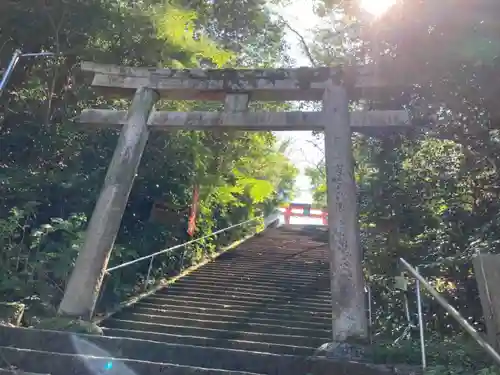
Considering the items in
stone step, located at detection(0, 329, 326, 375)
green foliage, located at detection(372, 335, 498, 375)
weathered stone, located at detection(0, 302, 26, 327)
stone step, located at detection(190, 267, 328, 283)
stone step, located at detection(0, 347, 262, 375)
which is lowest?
stone step, located at detection(0, 347, 262, 375)

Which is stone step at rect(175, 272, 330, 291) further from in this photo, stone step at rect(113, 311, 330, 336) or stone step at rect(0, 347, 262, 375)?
stone step at rect(0, 347, 262, 375)

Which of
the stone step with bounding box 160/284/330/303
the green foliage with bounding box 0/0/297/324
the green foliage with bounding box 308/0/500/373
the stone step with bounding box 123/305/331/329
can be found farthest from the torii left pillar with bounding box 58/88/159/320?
the green foliage with bounding box 308/0/500/373

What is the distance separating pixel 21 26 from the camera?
9172 millimetres

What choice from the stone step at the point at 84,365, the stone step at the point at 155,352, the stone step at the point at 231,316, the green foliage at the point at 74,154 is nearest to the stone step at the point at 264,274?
the green foliage at the point at 74,154

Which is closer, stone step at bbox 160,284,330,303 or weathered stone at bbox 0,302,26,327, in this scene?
weathered stone at bbox 0,302,26,327

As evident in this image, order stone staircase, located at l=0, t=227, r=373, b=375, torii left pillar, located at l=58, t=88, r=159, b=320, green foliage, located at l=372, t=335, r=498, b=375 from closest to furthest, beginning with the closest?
green foliage, located at l=372, t=335, r=498, b=375 < stone staircase, located at l=0, t=227, r=373, b=375 < torii left pillar, located at l=58, t=88, r=159, b=320

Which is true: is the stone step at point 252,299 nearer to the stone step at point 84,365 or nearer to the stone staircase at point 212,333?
the stone staircase at point 212,333

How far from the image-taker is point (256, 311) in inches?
300

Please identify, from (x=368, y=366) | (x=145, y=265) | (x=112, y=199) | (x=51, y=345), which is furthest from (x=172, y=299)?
(x=368, y=366)

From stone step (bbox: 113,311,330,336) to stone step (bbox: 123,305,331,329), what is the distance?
0.09 meters

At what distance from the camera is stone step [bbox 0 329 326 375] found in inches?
188

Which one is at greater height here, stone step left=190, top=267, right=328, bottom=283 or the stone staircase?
stone step left=190, top=267, right=328, bottom=283

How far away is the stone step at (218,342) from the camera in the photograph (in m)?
5.47

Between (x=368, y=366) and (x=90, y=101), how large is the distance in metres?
7.51
